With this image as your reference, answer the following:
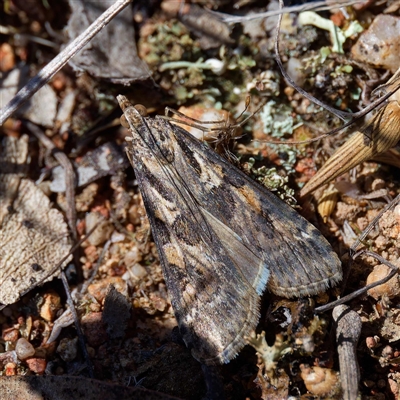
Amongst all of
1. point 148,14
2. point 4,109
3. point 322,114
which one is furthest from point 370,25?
point 4,109

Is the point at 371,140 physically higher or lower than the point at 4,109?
lower

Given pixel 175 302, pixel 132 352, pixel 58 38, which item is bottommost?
pixel 132 352

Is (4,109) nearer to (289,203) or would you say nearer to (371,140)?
(289,203)

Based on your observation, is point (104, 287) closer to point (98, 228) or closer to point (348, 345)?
point (98, 228)

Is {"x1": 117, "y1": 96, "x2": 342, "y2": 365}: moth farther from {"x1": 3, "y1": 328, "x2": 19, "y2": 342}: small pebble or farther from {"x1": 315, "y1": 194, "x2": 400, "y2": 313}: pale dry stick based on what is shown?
{"x1": 3, "y1": 328, "x2": 19, "y2": 342}: small pebble

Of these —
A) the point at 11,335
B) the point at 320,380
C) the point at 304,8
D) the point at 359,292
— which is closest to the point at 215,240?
the point at 359,292

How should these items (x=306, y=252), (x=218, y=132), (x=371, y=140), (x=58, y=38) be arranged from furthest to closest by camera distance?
(x=58, y=38) < (x=218, y=132) < (x=371, y=140) < (x=306, y=252)

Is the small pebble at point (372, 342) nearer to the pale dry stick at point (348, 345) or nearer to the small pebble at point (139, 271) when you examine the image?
the pale dry stick at point (348, 345)
